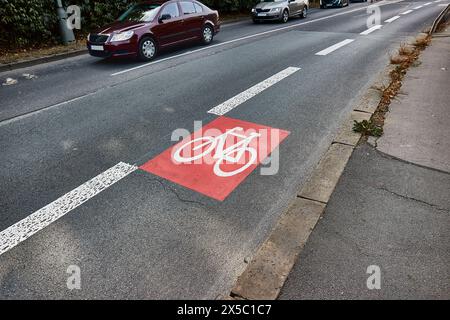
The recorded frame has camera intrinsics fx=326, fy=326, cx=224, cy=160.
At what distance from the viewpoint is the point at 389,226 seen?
3.41 m

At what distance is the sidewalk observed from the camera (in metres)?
2.79

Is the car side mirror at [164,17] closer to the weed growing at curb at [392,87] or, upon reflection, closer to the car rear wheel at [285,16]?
the weed growing at curb at [392,87]

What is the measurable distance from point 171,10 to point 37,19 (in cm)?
511

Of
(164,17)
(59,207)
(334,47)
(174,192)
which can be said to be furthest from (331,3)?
(59,207)

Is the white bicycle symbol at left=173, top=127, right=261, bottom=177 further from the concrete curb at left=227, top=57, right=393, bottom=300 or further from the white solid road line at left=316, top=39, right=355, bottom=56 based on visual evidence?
the white solid road line at left=316, top=39, right=355, bottom=56

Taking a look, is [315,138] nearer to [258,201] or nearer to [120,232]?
[258,201]

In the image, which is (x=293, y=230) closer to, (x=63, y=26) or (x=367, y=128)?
(x=367, y=128)

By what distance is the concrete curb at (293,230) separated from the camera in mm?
2828

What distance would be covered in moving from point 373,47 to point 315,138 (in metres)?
8.56

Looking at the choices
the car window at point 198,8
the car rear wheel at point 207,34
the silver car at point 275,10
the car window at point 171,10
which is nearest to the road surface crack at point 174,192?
the car window at point 171,10

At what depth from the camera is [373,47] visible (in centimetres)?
1201

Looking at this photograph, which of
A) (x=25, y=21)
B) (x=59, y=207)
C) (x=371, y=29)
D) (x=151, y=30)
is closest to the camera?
(x=59, y=207)

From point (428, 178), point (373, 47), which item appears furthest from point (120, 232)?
point (373, 47)

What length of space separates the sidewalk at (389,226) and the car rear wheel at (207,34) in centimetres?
904
